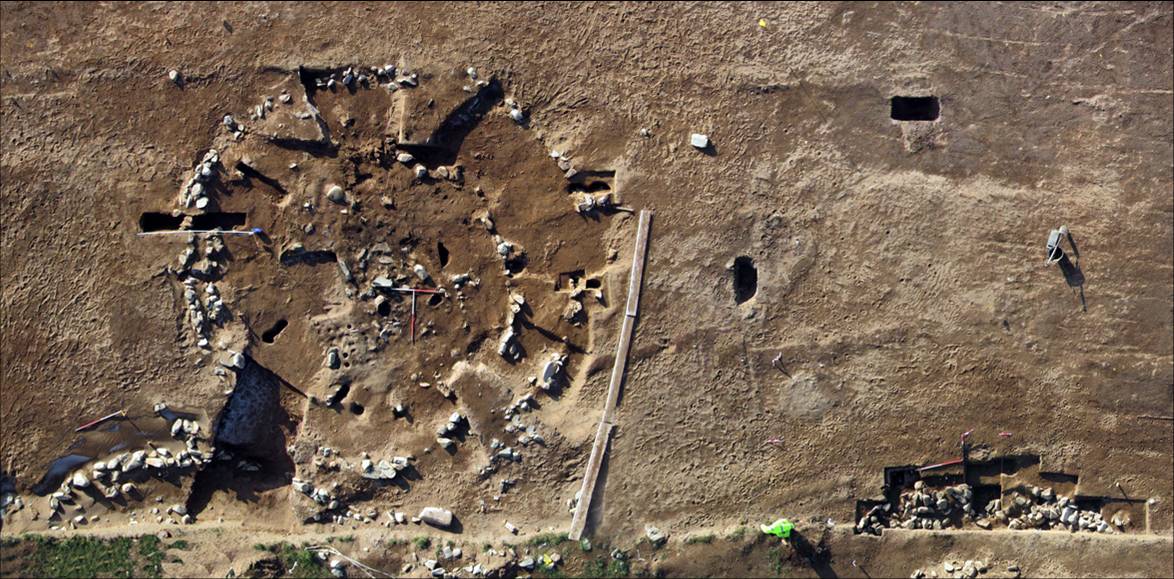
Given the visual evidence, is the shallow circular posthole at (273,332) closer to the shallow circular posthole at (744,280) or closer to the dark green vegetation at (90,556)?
the dark green vegetation at (90,556)

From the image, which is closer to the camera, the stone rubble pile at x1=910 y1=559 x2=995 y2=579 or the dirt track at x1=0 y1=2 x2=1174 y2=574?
the dirt track at x1=0 y1=2 x2=1174 y2=574

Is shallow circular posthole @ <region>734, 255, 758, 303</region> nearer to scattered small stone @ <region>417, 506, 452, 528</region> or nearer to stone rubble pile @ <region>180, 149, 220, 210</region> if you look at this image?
scattered small stone @ <region>417, 506, 452, 528</region>

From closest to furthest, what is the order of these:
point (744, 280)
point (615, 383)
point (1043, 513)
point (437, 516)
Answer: point (615, 383)
point (437, 516)
point (744, 280)
point (1043, 513)

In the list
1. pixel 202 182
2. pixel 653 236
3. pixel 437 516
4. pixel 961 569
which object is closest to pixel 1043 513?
pixel 961 569

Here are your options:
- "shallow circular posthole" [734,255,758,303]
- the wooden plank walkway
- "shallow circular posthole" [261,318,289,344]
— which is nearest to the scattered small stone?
the wooden plank walkway

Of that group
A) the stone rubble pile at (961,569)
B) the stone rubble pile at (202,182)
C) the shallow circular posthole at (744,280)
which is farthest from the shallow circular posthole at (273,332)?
the stone rubble pile at (961,569)

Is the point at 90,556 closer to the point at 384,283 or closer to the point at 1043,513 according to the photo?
the point at 384,283

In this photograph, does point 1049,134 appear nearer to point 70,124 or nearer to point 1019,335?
point 1019,335
